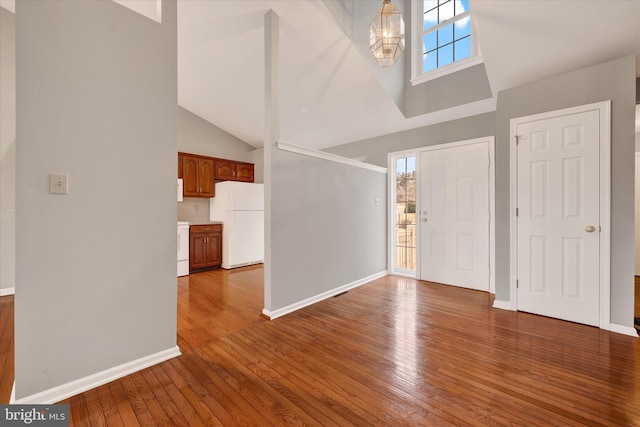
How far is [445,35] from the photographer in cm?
396

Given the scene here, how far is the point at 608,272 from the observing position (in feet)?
8.08

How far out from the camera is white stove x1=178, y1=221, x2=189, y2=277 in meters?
4.56

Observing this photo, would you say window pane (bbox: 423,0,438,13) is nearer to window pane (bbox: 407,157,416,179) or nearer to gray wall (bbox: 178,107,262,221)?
window pane (bbox: 407,157,416,179)

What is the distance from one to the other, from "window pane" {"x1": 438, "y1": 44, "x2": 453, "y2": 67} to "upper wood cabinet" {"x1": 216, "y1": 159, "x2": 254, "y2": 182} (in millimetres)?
4368

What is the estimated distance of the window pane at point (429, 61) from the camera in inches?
158

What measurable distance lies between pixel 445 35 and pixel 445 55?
1.07 feet

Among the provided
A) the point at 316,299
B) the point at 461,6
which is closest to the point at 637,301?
the point at 316,299

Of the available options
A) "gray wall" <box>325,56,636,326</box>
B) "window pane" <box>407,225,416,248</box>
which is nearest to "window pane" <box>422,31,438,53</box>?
"gray wall" <box>325,56,636,326</box>

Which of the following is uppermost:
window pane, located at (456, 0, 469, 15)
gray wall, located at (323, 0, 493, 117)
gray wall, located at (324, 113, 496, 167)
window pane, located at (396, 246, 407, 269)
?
window pane, located at (456, 0, 469, 15)

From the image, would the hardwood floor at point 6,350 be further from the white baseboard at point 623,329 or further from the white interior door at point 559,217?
the white baseboard at point 623,329

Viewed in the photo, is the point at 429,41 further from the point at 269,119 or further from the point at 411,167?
the point at 269,119

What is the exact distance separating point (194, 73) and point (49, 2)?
298 centimetres

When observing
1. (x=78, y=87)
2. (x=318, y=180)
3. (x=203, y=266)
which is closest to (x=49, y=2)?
(x=78, y=87)

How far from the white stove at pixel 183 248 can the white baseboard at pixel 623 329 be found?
214 inches
